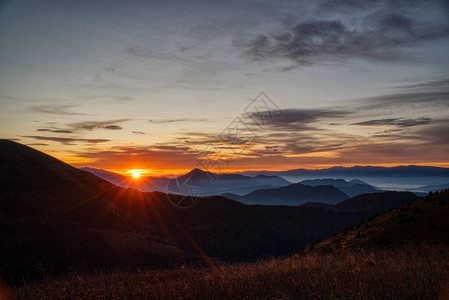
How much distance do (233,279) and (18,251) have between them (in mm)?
27953

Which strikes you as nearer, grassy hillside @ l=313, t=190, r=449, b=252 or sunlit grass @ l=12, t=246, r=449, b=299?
sunlit grass @ l=12, t=246, r=449, b=299

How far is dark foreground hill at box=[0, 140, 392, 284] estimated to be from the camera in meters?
29.4

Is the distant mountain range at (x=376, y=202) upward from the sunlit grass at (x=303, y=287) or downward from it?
downward

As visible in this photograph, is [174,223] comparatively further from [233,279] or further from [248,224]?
[233,279]

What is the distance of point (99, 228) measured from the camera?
124 feet

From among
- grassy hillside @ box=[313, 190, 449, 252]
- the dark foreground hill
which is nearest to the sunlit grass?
grassy hillside @ box=[313, 190, 449, 252]

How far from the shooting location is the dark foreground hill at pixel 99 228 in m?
29.4

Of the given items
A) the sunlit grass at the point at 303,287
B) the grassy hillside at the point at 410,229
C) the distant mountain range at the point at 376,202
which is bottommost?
the distant mountain range at the point at 376,202

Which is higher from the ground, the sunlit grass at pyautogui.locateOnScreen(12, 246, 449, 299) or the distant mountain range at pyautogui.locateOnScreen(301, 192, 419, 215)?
the sunlit grass at pyautogui.locateOnScreen(12, 246, 449, 299)

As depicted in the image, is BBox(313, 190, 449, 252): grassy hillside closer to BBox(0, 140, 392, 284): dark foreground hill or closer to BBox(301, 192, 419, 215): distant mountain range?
BBox(0, 140, 392, 284): dark foreground hill

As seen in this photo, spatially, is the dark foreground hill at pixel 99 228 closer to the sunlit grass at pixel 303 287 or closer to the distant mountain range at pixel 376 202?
the sunlit grass at pixel 303 287

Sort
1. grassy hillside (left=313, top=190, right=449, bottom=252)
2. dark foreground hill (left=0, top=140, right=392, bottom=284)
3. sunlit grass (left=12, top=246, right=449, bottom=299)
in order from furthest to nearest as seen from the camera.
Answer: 1. dark foreground hill (left=0, top=140, right=392, bottom=284)
2. grassy hillside (left=313, top=190, right=449, bottom=252)
3. sunlit grass (left=12, top=246, right=449, bottom=299)

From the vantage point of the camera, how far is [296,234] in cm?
6600

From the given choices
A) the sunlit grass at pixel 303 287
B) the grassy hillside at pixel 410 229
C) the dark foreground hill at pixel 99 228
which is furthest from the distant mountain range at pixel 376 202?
the sunlit grass at pixel 303 287
